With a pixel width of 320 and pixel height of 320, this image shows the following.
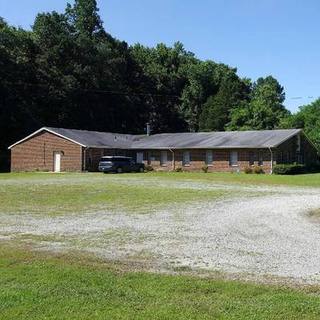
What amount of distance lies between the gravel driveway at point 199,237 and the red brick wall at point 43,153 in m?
35.1

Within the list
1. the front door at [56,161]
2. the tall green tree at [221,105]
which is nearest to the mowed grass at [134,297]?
the front door at [56,161]

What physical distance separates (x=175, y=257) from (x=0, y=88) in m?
54.6

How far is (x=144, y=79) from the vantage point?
3273 inches

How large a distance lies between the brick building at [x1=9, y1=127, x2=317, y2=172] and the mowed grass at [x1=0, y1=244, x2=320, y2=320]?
139 feet

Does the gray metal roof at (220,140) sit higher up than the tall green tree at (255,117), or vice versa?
the tall green tree at (255,117)

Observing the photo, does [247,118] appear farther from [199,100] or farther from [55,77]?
[55,77]

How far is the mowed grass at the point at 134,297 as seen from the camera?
5.99 m

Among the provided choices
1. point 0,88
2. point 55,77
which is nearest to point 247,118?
point 55,77

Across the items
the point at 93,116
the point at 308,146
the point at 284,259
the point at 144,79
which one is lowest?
the point at 284,259

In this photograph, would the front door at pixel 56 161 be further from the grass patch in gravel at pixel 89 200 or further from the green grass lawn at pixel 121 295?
the green grass lawn at pixel 121 295

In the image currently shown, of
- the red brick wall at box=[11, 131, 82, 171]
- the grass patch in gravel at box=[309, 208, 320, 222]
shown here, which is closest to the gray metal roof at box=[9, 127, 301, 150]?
the red brick wall at box=[11, 131, 82, 171]

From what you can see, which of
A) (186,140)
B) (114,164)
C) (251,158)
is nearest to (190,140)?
(186,140)

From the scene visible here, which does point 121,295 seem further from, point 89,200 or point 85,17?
point 85,17

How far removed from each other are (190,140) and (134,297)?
50.3m
